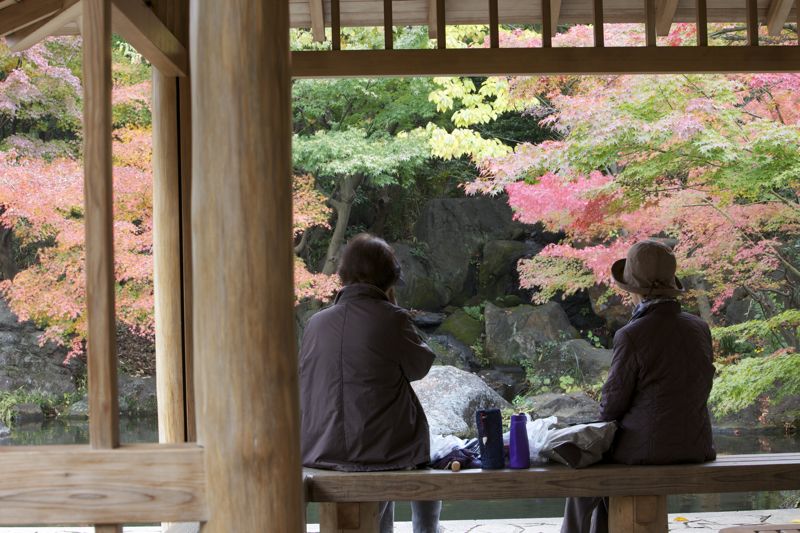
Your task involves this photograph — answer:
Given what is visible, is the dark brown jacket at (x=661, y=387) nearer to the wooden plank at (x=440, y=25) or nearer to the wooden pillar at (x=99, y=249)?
the wooden plank at (x=440, y=25)

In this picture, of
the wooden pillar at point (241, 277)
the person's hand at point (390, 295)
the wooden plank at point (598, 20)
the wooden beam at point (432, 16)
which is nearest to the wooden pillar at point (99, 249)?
the wooden pillar at point (241, 277)

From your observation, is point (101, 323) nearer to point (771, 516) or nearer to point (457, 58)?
point (457, 58)

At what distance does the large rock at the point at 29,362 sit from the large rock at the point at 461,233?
4.24 m

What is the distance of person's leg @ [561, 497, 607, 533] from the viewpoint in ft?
9.84

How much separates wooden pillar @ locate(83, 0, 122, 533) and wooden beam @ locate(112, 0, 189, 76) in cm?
44

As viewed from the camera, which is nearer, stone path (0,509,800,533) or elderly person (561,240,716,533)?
elderly person (561,240,716,533)

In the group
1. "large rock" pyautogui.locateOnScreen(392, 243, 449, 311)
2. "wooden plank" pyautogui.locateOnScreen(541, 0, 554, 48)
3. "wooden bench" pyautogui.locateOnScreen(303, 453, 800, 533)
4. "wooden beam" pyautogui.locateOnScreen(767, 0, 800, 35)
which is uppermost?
"wooden beam" pyautogui.locateOnScreen(767, 0, 800, 35)

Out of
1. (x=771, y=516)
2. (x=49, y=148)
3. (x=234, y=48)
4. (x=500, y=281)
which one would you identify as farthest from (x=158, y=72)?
(x=500, y=281)

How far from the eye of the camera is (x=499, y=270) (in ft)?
34.2

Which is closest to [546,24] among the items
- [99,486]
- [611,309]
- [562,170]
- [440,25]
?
[440,25]

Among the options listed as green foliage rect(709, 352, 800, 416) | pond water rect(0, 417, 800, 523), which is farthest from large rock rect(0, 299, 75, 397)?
green foliage rect(709, 352, 800, 416)

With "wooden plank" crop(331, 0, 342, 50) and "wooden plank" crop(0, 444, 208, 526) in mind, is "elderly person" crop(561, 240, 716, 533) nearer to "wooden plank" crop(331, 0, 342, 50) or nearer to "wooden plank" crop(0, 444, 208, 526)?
"wooden plank" crop(331, 0, 342, 50)

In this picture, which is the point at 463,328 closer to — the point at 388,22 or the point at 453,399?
the point at 453,399

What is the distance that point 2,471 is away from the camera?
161cm
